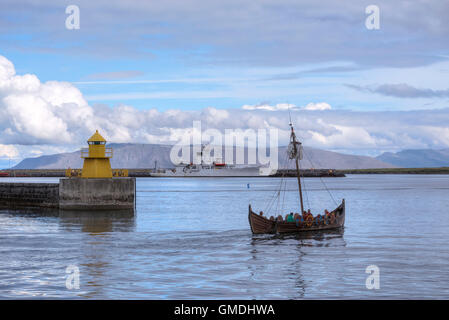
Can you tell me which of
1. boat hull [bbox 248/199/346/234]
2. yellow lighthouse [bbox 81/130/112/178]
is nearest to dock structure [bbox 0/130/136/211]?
yellow lighthouse [bbox 81/130/112/178]

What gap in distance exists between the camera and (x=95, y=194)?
1998 inches

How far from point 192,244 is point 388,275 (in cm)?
1344

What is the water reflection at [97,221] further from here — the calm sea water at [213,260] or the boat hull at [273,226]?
the boat hull at [273,226]

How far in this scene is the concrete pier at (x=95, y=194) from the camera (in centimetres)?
5069

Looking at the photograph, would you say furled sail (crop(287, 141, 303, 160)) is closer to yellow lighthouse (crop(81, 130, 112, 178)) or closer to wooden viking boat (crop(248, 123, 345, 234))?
wooden viking boat (crop(248, 123, 345, 234))

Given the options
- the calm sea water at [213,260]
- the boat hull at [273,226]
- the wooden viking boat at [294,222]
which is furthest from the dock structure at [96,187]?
the boat hull at [273,226]

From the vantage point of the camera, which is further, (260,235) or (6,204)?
(6,204)

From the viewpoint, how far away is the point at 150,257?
1058 inches

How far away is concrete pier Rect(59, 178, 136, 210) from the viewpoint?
50.7 meters

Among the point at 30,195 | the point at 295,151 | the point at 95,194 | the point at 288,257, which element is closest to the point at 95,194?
the point at 95,194

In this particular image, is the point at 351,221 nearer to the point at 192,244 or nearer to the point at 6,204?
the point at 192,244

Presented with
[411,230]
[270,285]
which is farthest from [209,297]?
[411,230]

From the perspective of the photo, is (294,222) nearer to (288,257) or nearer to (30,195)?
(288,257)
